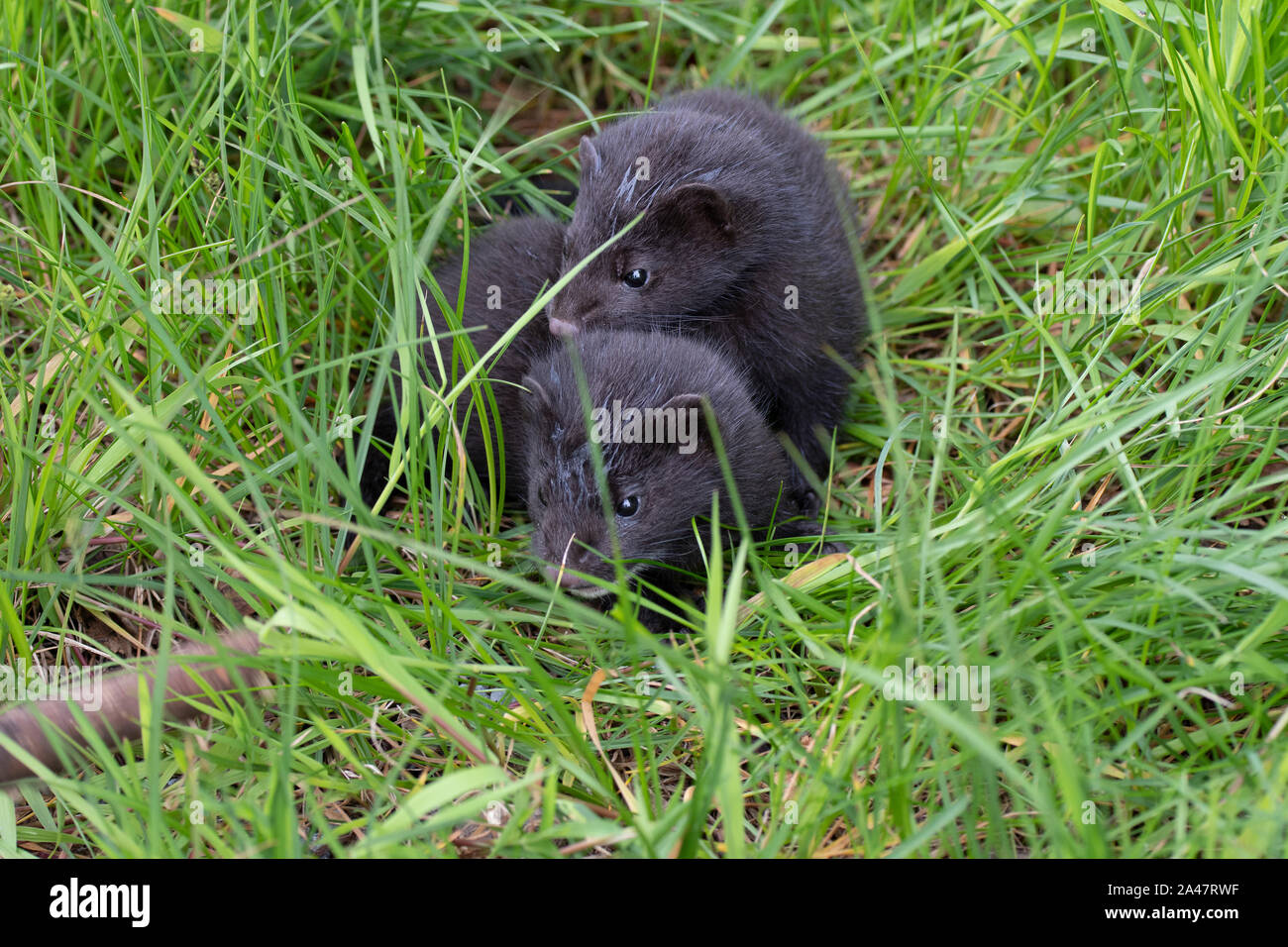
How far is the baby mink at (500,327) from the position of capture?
4855 millimetres

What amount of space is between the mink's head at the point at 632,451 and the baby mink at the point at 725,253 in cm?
45

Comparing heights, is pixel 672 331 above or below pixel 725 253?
below

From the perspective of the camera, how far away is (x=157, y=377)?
4.06 meters

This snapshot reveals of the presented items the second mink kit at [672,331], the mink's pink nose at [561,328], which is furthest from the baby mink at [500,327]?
the mink's pink nose at [561,328]

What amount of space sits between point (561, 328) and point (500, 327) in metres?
0.40

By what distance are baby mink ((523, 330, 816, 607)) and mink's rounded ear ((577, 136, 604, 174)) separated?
2.97 ft

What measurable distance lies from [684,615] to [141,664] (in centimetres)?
213

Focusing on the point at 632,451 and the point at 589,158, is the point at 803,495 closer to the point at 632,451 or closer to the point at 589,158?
the point at 632,451

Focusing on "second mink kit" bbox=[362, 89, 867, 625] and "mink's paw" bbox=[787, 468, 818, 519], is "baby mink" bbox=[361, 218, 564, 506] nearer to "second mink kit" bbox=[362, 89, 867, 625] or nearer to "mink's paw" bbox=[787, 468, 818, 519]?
"second mink kit" bbox=[362, 89, 867, 625]

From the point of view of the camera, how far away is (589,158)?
16.1 ft

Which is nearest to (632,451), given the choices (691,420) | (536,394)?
(691,420)

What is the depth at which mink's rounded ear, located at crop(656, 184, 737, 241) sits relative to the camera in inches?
181

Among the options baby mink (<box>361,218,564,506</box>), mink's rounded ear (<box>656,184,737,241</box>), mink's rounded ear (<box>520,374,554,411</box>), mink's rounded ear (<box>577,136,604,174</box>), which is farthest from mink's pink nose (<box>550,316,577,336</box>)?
mink's rounded ear (<box>577,136,604,174</box>)
